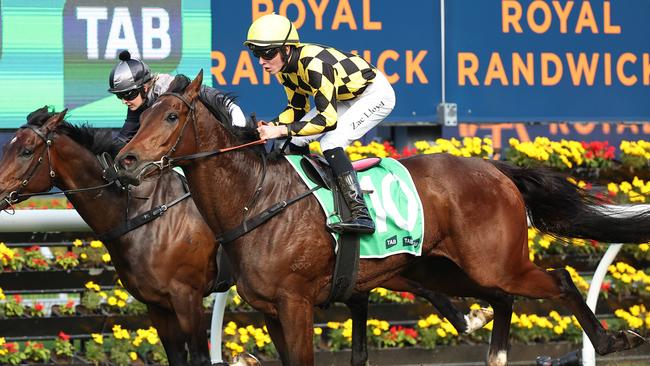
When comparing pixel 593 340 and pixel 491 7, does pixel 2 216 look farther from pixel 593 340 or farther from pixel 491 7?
pixel 491 7

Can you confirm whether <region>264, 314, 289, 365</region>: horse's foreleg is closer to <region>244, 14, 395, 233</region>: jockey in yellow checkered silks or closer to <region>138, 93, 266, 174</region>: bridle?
<region>244, 14, 395, 233</region>: jockey in yellow checkered silks

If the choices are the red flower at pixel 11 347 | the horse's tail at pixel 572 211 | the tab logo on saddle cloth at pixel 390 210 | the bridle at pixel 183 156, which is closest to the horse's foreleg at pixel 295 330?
the tab logo on saddle cloth at pixel 390 210

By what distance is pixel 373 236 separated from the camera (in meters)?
4.97

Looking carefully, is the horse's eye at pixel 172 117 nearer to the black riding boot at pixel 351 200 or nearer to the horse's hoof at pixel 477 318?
the black riding boot at pixel 351 200

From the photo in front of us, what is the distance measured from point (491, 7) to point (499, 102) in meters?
0.69

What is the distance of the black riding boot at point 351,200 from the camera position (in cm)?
481

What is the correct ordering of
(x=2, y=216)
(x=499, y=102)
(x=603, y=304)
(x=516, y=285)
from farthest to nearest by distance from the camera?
(x=499, y=102) → (x=603, y=304) → (x=2, y=216) → (x=516, y=285)

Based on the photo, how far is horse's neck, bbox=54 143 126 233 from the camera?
18.1 ft

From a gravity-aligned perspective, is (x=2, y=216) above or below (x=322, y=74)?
below

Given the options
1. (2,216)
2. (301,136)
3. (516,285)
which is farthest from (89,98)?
(516,285)

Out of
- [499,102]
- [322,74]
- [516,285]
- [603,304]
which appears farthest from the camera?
[499,102]

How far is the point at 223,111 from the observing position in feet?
15.7

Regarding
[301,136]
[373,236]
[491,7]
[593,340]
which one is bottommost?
[593,340]

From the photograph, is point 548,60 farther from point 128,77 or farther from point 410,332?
point 128,77
